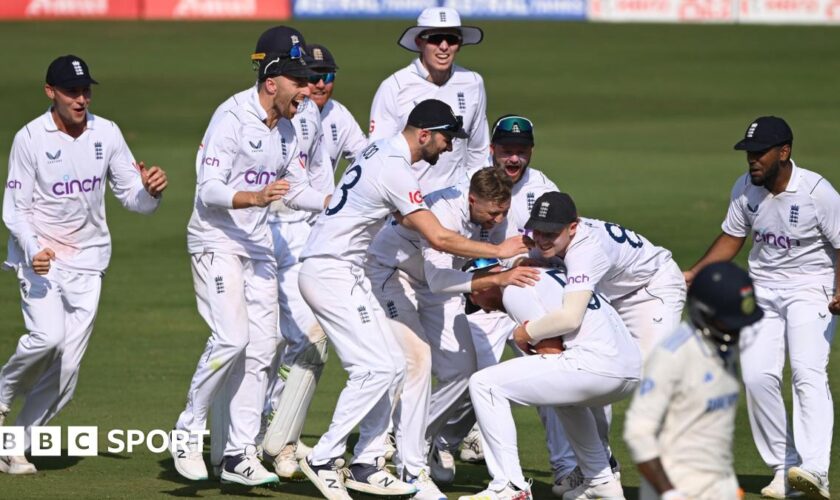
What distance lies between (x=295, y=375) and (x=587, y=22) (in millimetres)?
36302

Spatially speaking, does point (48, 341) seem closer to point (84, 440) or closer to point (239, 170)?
point (84, 440)

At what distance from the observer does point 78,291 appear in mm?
10328

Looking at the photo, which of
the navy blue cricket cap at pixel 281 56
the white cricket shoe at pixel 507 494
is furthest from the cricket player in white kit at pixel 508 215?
the white cricket shoe at pixel 507 494

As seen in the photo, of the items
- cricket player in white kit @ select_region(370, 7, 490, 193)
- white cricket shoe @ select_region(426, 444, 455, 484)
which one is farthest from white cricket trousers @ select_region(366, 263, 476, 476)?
cricket player in white kit @ select_region(370, 7, 490, 193)

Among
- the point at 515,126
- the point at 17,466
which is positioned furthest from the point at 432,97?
the point at 17,466

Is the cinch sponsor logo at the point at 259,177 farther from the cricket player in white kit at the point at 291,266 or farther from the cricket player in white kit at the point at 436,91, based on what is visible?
the cricket player in white kit at the point at 436,91

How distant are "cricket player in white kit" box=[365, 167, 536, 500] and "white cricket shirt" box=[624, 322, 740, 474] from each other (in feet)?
10.1

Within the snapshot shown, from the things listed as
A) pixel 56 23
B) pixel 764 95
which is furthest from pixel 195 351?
pixel 56 23

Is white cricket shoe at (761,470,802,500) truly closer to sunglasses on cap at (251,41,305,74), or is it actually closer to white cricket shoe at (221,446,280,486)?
white cricket shoe at (221,446,280,486)

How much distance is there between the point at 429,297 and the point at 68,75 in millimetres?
2918

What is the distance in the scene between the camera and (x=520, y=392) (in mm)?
8867

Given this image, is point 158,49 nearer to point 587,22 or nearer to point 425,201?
point 587,22

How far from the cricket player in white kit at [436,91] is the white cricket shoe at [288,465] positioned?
2.50 m

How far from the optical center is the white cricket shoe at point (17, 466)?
998 centimetres
